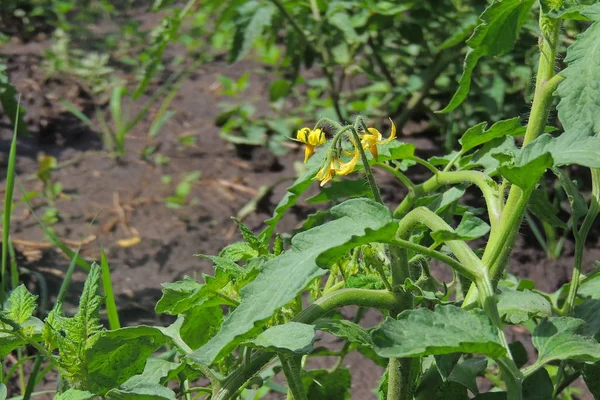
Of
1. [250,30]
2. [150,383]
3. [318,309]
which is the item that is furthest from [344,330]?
[250,30]

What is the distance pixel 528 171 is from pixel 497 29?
0.36m

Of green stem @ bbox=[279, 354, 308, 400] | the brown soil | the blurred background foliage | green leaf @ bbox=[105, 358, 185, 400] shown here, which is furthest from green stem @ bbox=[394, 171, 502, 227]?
the brown soil

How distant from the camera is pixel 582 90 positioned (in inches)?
47.4

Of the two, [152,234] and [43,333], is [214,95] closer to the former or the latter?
[152,234]

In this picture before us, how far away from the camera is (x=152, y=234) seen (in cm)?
314

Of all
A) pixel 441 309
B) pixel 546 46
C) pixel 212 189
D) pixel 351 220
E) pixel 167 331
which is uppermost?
pixel 546 46

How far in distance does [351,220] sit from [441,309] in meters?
0.17

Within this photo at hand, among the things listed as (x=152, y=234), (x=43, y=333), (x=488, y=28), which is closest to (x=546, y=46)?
(x=488, y=28)

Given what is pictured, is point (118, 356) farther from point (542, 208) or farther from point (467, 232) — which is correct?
point (542, 208)

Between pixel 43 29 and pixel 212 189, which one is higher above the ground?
pixel 43 29

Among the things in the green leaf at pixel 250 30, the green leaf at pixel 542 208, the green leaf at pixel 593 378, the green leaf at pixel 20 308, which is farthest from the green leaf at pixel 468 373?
the green leaf at pixel 250 30

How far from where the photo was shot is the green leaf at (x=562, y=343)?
110cm

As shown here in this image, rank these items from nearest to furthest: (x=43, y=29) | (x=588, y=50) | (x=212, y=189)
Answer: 1. (x=588, y=50)
2. (x=212, y=189)
3. (x=43, y=29)

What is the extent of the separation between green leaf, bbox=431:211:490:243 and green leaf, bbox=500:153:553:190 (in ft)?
0.28
